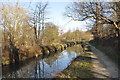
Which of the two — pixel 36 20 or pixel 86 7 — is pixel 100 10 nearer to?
pixel 86 7

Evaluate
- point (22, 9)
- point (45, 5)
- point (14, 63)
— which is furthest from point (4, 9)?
point (45, 5)

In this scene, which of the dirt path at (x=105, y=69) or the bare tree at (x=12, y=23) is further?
the bare tree at (x=12, y=23)

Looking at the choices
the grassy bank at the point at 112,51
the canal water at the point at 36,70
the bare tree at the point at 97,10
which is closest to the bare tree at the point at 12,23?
the canal water at the point at 36,70

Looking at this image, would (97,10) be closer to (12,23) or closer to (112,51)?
(112,51)

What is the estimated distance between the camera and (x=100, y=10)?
29.9 feet

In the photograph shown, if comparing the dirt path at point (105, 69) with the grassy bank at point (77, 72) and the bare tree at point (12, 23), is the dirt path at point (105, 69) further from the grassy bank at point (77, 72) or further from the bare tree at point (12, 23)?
the bare tree at point (12, 23)

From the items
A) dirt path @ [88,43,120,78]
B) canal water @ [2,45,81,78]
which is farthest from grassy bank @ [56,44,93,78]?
canal water @ [2,45,81,78]

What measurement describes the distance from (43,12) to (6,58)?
1301cm

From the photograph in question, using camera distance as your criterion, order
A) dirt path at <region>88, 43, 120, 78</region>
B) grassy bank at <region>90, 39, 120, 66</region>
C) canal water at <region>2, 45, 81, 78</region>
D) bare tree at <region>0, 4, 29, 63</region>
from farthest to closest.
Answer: bare tree at <region>0, 4, 29, 63</region>, grassy bank at <region>90, 39, 120, 66</region>, canal water at <region>2, 45, 81, 78</region>, dirt path at <region>88, 43, 120, 78</region>

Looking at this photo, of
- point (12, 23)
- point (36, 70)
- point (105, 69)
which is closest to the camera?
point (105, 69)

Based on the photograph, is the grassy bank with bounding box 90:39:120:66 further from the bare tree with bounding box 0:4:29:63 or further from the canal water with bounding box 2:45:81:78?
the bare tree with bounding box 0:4:29:63

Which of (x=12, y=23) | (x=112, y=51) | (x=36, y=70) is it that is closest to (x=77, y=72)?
(x=36, y=70)

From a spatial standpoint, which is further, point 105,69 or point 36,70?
point 36,70

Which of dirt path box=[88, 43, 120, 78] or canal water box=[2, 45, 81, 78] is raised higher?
dirt path box=[88, 43, 120, 78]
